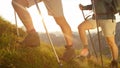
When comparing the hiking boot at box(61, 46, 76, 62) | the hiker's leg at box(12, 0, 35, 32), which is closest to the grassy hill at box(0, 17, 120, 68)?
the hiking boot at box(61, 46, 76, 62)

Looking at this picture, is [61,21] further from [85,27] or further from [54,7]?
[85,27]

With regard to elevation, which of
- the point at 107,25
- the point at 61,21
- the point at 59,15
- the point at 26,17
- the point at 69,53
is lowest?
the point at 69,53

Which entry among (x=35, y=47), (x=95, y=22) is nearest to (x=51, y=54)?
(x=35, y=47)

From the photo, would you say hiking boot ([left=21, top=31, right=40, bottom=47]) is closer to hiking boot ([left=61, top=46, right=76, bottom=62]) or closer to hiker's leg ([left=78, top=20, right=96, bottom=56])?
hiking boot ([left=61, top=46, right=76, bottom=62])

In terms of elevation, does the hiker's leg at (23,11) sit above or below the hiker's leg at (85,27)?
above

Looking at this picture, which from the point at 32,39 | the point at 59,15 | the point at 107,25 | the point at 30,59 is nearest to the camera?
the point at 32,39

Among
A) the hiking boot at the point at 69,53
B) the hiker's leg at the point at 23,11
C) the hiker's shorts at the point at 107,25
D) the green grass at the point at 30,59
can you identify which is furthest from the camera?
the hiker's shorts at the point at 107,25

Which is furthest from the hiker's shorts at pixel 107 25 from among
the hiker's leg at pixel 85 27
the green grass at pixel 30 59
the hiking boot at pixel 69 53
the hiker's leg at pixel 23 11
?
the hiker's leg at pixel 23 11

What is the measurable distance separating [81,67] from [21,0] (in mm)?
3046

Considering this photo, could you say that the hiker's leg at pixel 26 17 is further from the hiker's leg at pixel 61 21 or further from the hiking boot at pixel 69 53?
the hiking boot at pixel 69 53

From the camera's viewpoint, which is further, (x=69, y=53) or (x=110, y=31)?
(x=110, y=31)

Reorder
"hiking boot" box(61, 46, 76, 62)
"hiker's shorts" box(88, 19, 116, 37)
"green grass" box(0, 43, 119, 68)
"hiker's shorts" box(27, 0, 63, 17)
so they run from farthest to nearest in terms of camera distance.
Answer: "hiker's shorts" box(88, 19, 116, 37) → "hiking boot" box(61, 46, 76, 62) → "hiker's shorts" box(27, 0, 63, 17) → "green grass" box(0, 43, 119, 68)

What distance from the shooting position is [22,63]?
9.62 meters

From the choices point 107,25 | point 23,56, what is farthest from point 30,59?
point 107,25
